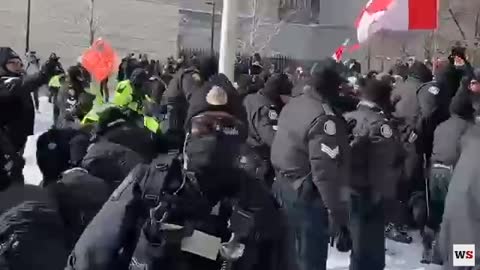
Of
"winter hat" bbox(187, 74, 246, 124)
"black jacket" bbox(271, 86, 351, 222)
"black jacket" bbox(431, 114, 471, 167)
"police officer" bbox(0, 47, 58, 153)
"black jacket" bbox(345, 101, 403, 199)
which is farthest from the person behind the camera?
"black jacket" bbox(431, 114, 471, 167)

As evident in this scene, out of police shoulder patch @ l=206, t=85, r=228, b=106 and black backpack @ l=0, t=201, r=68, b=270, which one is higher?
police shoulder patch @ l=206, t=85, r=228, b=106

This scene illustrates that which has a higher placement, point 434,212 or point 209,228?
point 209,228

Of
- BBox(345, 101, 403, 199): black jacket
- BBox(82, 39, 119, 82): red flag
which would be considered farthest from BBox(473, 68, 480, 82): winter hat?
BBox(82, 39, 119, 82): red flag

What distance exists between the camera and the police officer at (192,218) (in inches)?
123

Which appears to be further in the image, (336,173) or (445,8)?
(445,8)

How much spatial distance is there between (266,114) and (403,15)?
2263 mm

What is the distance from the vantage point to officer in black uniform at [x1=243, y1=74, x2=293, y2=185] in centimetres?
839

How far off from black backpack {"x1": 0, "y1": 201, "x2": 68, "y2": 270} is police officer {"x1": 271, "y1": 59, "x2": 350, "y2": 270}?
3302mm

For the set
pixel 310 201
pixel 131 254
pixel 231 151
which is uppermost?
pixel 231 151

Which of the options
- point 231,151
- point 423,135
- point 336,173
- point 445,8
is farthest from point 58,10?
point 231,151

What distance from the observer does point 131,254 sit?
3248 mm

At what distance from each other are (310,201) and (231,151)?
326 cm

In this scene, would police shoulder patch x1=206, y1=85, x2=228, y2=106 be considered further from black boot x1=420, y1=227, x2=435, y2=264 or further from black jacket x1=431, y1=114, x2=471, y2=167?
black boot x1=420, y1=227, x2=435, y2=264

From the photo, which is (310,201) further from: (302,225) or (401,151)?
(401,151)
